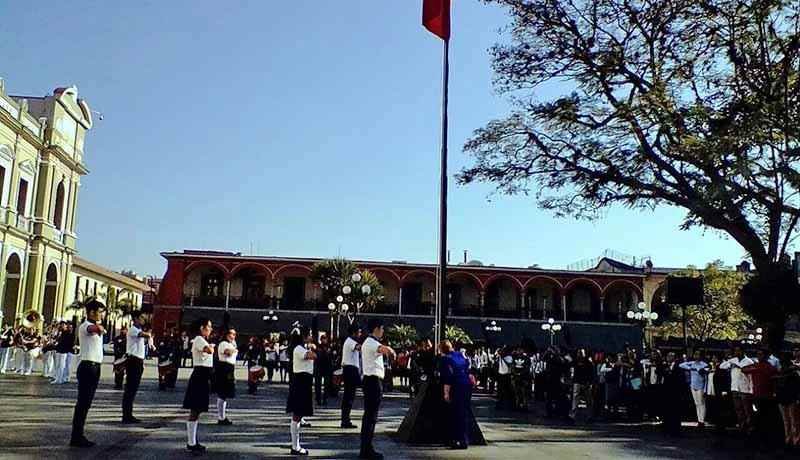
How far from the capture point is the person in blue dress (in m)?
10.6

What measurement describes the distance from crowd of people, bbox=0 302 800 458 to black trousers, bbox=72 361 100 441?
0.5 inches

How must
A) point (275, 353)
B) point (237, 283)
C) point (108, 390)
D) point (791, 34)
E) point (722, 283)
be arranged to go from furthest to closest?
point (237, 283) → point (722, 283) → point (275, 353) → point (108, 390) → point (791, 34)

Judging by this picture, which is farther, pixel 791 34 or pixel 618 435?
pixel 791 34

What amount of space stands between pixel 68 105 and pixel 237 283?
15.8 m

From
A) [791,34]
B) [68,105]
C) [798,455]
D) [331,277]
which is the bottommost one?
[798,455]

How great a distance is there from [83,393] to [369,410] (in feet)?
11.9

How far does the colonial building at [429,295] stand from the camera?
49438 millimetres

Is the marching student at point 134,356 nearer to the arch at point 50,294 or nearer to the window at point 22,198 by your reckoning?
the window at point 22,198

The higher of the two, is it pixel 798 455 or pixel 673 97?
pixel 673 97

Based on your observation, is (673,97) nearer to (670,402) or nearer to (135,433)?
(670,402)

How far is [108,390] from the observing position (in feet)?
60.6

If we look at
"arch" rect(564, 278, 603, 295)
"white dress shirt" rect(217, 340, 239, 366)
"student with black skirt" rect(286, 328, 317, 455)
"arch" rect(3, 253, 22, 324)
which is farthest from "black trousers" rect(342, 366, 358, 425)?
"arch" rect(564, 278, 603, 295)

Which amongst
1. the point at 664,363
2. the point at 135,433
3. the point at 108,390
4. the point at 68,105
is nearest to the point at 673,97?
the point at 664,363

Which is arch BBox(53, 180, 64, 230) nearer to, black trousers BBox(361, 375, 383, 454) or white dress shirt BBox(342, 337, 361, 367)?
white dress shirt BBox(342, 337, 361, 367)
